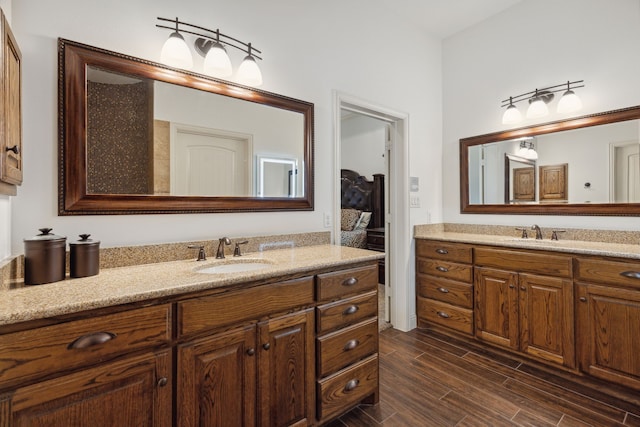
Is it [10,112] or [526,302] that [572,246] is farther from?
[10,112]

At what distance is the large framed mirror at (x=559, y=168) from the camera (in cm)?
228

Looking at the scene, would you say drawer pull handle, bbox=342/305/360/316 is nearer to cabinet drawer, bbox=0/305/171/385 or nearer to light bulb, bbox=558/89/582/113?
cabinet drawer, bbox=0/305/171/385

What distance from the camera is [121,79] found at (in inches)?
61.0

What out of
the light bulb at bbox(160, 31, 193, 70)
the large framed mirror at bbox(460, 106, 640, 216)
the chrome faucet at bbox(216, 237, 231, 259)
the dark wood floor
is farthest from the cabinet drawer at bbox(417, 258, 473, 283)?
the light bulb at bbox(160, 31, 193, 70)

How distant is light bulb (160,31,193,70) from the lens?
5.19ft

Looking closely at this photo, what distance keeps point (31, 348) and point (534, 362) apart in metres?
2.92

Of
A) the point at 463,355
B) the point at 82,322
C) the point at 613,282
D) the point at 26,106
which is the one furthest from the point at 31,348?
the point at 613,282

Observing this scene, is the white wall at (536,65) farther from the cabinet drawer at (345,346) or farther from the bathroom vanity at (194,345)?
the bathroom vanity at (194,345)

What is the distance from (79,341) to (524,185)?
3.28 meters

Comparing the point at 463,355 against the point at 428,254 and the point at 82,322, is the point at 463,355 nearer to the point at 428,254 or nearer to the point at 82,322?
the point at 428,254

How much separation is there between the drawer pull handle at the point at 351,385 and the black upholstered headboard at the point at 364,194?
3.44m

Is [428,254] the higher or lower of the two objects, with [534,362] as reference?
higher

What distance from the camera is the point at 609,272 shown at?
6.28ft

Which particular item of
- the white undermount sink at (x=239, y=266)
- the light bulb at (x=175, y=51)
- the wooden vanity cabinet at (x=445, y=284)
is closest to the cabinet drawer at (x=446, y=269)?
the wooden vanity cabinet at (x=445, y=284)
